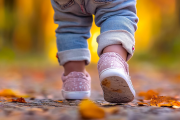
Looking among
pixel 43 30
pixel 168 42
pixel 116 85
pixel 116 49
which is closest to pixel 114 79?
pixel 116 85

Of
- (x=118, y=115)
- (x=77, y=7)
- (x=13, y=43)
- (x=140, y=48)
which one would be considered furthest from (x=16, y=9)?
(x=118, y=115)

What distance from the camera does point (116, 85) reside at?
975 millimetres

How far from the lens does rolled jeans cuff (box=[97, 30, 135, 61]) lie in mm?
1100

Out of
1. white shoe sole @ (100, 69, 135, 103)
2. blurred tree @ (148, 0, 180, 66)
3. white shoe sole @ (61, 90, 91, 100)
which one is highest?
blurred tree @ (148, 0, 180, 66)

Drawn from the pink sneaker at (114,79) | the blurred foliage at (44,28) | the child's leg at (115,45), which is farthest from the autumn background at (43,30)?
the pink sneaker at (114,79)

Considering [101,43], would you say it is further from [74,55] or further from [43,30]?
[43,30]

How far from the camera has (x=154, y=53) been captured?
8.47 metres

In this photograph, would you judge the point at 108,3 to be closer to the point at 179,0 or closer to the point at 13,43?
the point at 179,0

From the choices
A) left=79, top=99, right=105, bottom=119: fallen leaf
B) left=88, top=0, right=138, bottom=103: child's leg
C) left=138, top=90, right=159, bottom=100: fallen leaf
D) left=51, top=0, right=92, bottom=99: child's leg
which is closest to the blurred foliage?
left=138, top=90, right=159, bottom=100: fallen leaf

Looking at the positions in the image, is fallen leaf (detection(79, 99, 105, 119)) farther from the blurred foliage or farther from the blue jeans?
the blurred foliage

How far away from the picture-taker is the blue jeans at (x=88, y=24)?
113 cm

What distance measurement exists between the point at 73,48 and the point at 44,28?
1073 cm

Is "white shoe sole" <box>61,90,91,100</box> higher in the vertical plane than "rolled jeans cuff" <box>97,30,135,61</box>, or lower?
lower

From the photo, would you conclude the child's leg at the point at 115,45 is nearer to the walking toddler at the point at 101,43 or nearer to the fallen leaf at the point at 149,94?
the walking toddler at the point at 101,43
